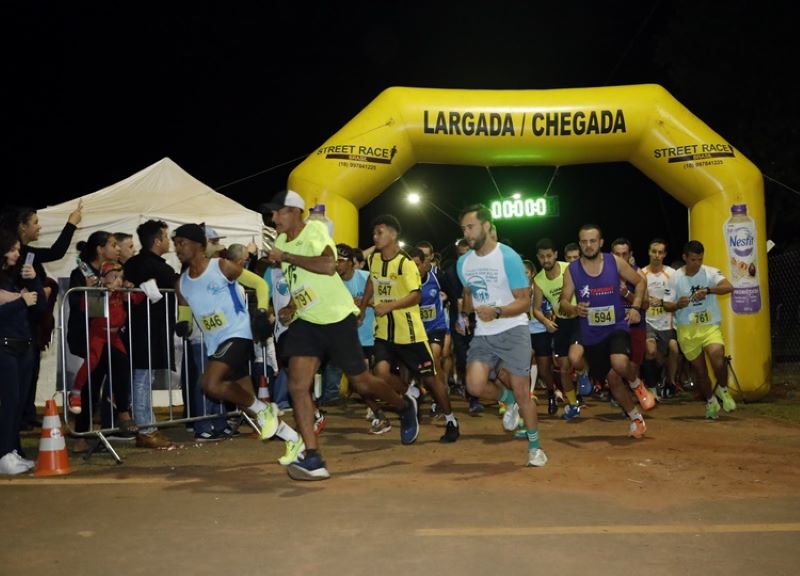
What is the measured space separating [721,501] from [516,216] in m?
20.2

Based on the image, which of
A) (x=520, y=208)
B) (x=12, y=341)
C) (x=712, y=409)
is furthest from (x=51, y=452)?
(x=520, y=208)

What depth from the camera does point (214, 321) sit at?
24.6ft

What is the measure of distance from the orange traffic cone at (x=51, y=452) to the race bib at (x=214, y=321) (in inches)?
54.7

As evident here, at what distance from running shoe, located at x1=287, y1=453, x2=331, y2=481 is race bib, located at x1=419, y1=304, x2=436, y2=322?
4.78m

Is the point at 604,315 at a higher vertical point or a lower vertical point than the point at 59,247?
lower

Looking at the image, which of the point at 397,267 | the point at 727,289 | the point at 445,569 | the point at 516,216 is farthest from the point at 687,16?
the point at 445,569

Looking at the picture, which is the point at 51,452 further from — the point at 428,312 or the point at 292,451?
the point at 428,312

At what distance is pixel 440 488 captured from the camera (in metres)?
6.20

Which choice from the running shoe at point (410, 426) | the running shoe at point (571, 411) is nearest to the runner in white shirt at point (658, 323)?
the running shoe at point (571, 411)

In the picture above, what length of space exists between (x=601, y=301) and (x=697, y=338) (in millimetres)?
2457

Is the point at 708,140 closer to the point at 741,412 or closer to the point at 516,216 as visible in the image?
the point at 741,412

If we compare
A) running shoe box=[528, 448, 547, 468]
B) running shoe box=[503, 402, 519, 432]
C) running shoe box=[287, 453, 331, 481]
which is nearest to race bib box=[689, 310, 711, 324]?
running shoe box=[503, 402, 519, 432]

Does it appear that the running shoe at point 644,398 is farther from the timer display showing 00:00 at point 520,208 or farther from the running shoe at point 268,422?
the timer display showing 00:00 at point 520,208

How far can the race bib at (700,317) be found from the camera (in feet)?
34.9
